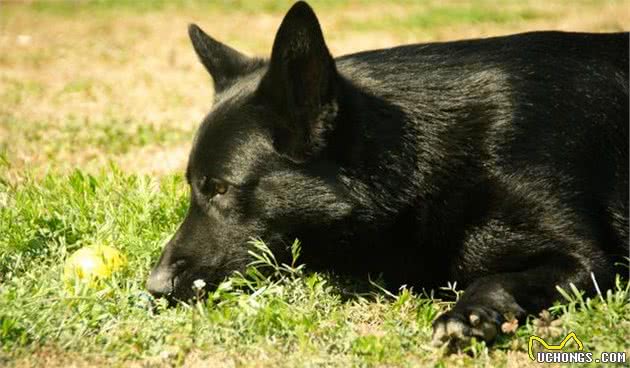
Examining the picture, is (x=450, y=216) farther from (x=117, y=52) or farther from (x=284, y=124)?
(x=117, y=52)

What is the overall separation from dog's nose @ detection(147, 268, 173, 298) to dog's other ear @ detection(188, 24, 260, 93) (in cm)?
108

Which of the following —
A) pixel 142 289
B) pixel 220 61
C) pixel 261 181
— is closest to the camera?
pixel 261 181

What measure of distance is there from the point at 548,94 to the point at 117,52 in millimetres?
8178

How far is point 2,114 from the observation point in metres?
8.62

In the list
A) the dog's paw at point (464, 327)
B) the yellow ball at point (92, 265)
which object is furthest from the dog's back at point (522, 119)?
the yellow ball at point (92, 265)

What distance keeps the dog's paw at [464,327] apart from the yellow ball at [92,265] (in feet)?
5.50

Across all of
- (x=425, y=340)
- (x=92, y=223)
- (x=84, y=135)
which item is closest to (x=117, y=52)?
(x=84, y=135)

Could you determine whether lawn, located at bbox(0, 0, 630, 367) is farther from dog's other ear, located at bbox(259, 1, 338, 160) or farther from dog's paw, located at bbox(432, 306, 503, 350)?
dog's other ear, located at bbox(259, 1, 338, 160)

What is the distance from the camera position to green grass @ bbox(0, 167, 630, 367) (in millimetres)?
3822

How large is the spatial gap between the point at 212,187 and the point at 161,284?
1.70ft

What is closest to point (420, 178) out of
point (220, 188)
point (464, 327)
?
point (464, 327)

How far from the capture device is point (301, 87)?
414 centimetres

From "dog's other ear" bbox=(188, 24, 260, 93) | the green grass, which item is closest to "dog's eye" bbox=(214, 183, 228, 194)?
the green grass

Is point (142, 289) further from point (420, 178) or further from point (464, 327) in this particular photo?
point (464, 327)
